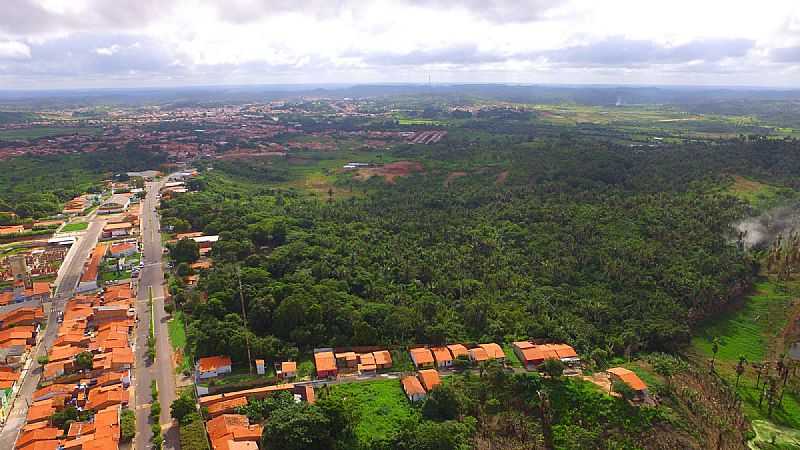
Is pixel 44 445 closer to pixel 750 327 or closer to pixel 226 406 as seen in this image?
pixel 226 406

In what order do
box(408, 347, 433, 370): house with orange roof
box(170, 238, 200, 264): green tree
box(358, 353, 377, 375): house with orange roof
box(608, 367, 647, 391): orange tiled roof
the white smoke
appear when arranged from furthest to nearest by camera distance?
the white smoke < box(170, 238, 200, 264): green tree < box(408, 347, 433, 370): house with orange roof < box(358, 353, 377, 375): house with orange roof < box(608, 367, 647, 391): orange tiled roof

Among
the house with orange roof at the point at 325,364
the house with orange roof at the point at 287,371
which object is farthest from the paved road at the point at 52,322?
the house with orange roof at the point at 325,364

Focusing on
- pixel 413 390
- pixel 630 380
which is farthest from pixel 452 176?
pixel 413 390

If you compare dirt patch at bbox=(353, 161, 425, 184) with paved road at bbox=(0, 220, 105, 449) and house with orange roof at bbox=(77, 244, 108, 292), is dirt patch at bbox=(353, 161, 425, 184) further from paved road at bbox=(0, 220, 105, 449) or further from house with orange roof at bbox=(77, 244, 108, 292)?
house with orange roof at bbox=(77, 244, 108, 292)

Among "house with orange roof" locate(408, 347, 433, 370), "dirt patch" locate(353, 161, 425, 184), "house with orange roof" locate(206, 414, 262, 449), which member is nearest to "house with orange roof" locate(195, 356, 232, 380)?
"house with orange roof" locate(206, 414, 262, 449)

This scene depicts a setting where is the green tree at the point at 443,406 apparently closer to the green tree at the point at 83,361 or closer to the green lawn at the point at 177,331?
the green lawn at the point at 177,331
